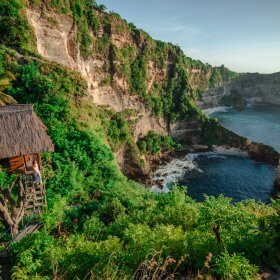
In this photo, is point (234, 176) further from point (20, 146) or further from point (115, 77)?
point (20, 146)

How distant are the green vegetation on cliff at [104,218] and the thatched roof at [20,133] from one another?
357cm

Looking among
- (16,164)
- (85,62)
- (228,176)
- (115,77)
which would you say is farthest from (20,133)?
(228,176)

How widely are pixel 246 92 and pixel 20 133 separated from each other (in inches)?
5945

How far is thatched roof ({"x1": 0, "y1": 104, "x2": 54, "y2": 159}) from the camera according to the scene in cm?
1488

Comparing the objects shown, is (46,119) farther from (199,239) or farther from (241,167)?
(241,167)

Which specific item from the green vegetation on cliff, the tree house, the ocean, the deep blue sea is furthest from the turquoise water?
the tree house

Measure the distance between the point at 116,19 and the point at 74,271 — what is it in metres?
53.8

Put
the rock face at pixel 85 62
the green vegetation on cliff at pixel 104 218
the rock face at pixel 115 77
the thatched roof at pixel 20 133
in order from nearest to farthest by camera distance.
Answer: the green vegetation on cliff at pixel 104 218 < the thatched roof at pixel 20 133 < the rock face at pixel 85 62 < the rock face at pixel 115 77

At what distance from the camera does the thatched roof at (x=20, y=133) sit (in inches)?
586

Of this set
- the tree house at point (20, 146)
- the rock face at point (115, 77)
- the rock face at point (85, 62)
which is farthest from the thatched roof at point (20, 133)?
the rock face at point (85, 62)

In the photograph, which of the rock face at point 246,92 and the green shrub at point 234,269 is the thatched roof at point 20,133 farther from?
the rock face at point 246,92

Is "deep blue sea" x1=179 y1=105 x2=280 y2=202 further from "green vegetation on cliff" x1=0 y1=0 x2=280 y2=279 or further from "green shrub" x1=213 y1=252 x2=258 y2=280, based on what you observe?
"green shrub" x1=213 y1=252 x2=258 y2=280

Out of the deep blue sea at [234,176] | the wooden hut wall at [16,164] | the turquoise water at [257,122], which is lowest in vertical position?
the deep blue sea at [234,176]

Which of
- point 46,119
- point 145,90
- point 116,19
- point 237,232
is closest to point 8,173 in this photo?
point 46,119
